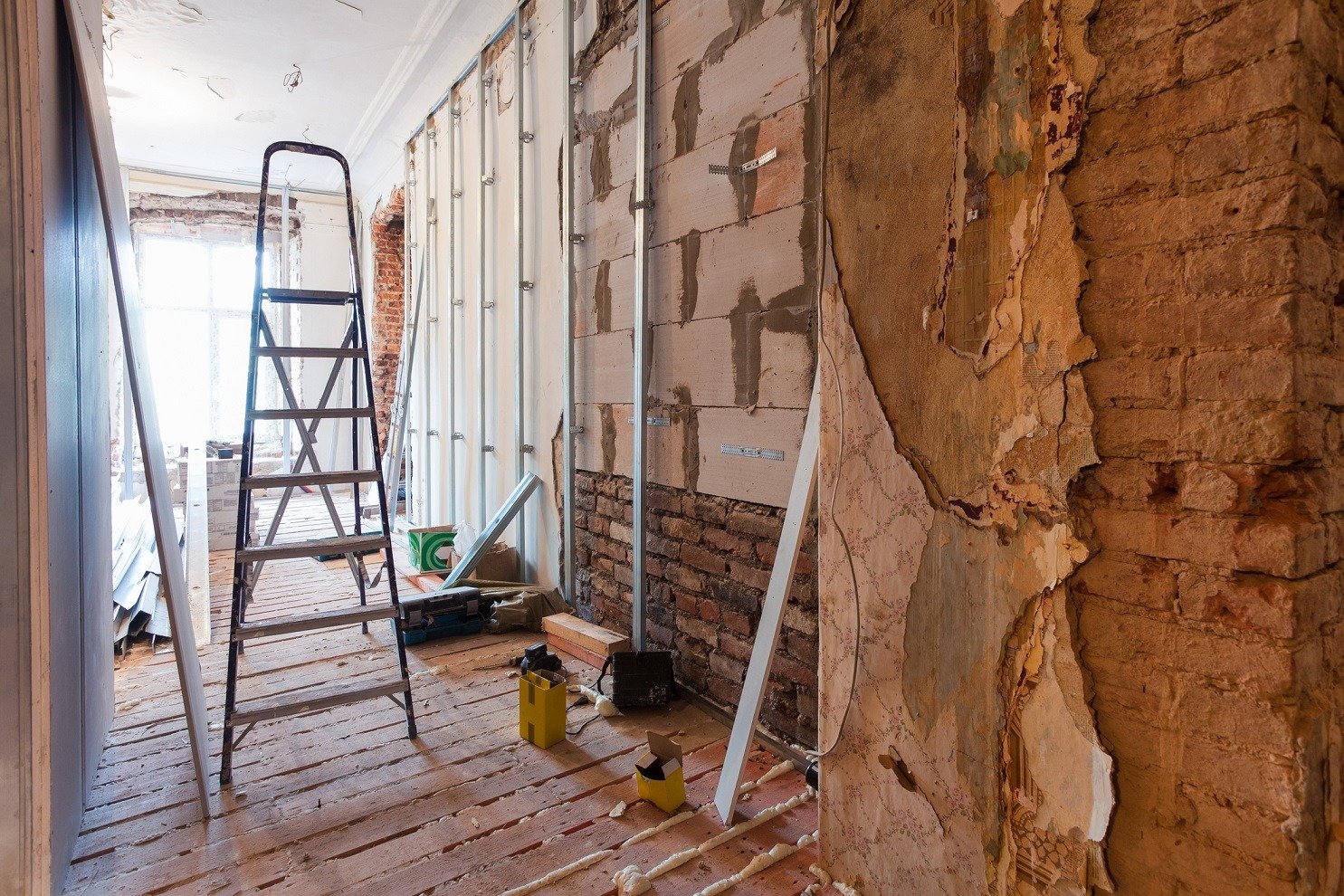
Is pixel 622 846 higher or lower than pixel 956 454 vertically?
lower

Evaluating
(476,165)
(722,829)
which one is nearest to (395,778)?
(722,829)

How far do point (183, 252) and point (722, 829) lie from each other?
8.75 metres

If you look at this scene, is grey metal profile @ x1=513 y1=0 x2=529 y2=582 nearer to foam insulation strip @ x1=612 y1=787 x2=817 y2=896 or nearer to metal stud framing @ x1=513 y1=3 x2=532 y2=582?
metal stud framing @ x1=513 y1=3 x2=532 y2=582

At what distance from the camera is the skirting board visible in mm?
1803

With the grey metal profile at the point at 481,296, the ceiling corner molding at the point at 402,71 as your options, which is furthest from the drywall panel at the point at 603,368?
the ceiling corner molding at the point at 402,71

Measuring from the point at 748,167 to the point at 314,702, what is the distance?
6.91ft

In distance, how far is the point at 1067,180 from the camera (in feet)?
3.85

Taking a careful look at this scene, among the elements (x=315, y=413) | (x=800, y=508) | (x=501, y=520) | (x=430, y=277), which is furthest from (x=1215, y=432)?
(x=430, y=277)

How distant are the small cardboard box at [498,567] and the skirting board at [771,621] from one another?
2.14m

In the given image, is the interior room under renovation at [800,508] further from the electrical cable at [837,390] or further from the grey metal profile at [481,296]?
the grey metal profile at [481,296]

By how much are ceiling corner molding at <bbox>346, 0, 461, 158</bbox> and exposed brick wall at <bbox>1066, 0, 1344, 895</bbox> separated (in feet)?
13.5

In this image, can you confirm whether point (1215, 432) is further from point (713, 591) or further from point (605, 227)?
point (605, 227)

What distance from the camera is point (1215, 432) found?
1.03m

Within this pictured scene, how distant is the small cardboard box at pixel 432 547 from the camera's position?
4410 mm
